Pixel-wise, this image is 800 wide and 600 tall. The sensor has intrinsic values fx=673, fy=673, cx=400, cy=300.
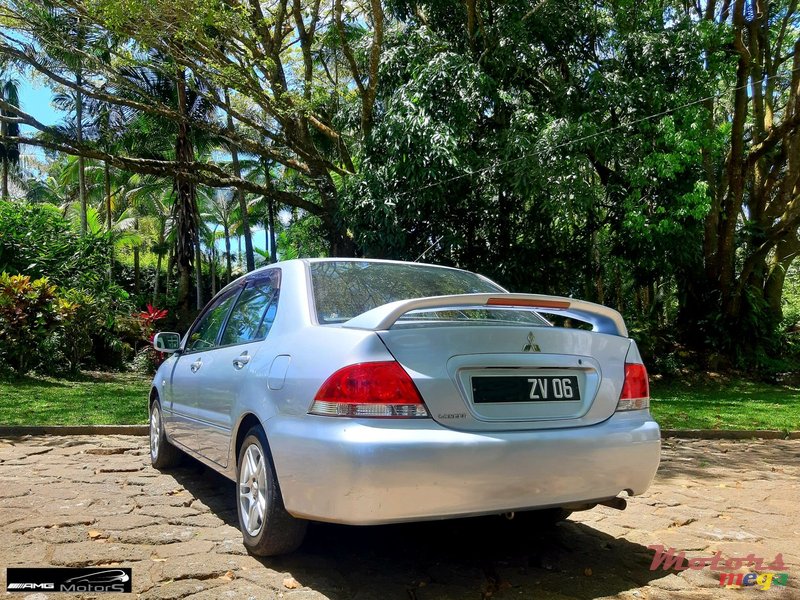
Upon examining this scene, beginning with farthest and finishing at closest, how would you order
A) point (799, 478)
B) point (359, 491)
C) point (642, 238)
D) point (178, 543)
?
point (642, 238)
point (799, 478)
point (178, 543)
point (359, 491)

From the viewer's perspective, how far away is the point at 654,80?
42.4 ft

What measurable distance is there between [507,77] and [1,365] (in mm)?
11549

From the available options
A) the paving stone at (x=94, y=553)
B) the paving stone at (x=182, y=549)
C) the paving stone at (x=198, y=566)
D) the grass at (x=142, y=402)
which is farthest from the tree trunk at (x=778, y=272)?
the paving stone at (x=94, y=553)

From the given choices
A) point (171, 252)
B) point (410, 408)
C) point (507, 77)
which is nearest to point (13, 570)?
point (410, 408)

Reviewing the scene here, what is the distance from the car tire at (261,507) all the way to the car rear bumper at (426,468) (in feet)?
0.48

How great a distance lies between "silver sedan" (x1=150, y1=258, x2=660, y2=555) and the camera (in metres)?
2.77

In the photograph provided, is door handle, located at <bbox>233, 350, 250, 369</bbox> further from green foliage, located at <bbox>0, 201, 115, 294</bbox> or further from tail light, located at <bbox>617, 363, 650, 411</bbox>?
green foliage, located at <bbox>0, 201, 115, 294</bbox>

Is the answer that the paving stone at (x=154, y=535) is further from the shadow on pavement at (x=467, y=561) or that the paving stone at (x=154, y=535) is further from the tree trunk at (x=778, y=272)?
the tree trunk at (x=778, y=272)

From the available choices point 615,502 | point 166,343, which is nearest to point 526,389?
point 615,502

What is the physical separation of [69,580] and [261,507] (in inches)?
36.5

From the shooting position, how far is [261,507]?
11.0 ft

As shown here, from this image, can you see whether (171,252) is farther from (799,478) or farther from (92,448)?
(799,478)

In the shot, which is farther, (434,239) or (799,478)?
(434,239)

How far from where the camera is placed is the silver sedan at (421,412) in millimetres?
2773
